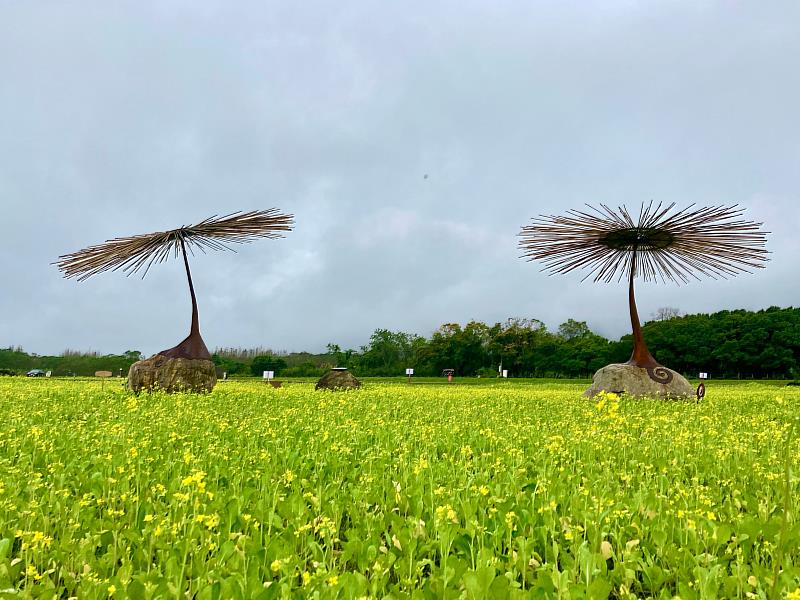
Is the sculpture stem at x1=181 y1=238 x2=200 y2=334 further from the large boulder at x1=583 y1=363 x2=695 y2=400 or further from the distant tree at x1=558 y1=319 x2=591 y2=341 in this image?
the distant tree at x1=558 y1=319 x2=591 y2=341

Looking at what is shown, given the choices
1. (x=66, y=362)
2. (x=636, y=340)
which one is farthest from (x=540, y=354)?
(x=66, y=362)

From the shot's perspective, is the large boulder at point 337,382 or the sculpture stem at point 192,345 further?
the large boulder at point 337,382

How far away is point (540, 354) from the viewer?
67.6 m

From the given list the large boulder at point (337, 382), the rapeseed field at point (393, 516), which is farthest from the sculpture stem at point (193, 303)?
the rapeseed field at point (393, 516)

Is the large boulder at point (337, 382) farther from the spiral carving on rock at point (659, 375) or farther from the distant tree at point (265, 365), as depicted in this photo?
the distant tree at point (265, 365)

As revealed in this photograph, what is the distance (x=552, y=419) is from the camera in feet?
27.8

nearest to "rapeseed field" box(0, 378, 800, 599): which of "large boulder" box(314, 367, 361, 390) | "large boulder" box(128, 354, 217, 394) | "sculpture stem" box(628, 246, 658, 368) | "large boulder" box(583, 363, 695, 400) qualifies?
"large boulder" box(128, 354, 217, 394)

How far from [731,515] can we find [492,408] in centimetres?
701

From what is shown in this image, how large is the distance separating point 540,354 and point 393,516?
67358 mm

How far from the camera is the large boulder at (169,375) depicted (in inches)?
554

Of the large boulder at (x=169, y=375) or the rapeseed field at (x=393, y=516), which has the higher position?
the large boulder at (x=169, y=375)

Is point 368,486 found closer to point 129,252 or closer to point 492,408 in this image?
point 492,408

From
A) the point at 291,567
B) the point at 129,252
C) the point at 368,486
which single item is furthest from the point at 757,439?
the point at 129,252

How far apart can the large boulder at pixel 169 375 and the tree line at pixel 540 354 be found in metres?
37.9
